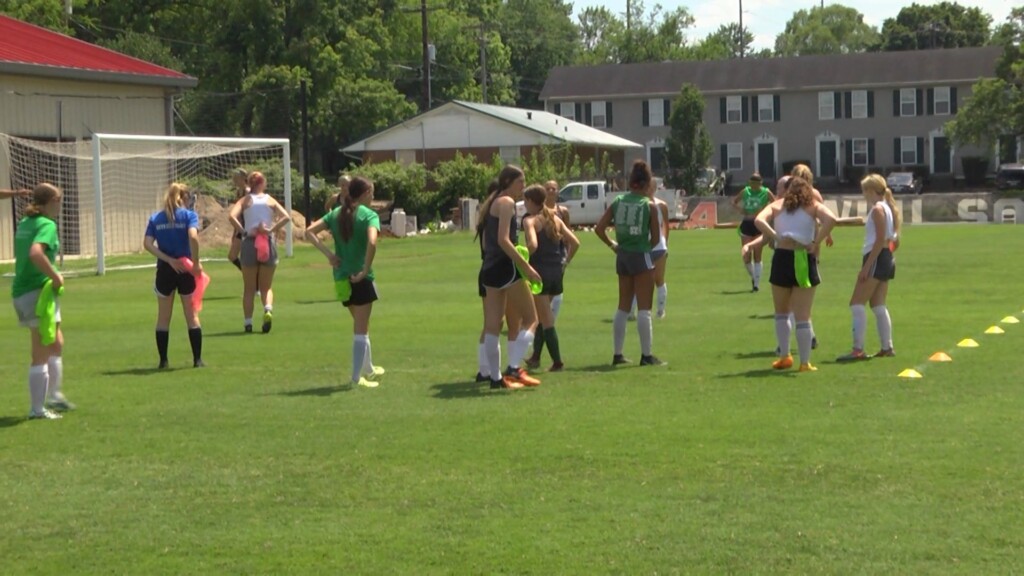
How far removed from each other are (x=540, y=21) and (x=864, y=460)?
128 meters

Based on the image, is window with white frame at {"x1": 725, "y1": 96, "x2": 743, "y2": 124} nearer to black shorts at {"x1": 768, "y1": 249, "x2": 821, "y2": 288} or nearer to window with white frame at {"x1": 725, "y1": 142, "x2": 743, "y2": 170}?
window with white frame at {"x1": 725, "y1": 142, "x2": 743, "y2": 170}

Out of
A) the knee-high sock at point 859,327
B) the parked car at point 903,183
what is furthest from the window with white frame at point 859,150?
the knee-high sock at point 859,327

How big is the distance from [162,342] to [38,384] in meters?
3.04

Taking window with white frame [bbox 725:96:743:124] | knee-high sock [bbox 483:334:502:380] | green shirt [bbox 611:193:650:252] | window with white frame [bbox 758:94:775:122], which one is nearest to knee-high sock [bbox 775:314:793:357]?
green shirt [bbox 611:193:650:252]

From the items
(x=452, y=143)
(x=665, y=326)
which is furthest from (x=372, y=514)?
(x=452, y=143)

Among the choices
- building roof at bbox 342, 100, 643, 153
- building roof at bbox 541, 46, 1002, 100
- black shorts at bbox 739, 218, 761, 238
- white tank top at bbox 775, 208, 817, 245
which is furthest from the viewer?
building roof at bbox 541, 46, 1002, 100

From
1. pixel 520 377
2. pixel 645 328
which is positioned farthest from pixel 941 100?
pixel 520 377

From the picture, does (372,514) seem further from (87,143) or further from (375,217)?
(87,143)

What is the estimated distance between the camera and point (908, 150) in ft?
284

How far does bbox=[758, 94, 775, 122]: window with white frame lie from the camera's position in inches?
3551

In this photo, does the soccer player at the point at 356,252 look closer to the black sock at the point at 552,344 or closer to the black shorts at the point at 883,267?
the black sock at the point at 552,344

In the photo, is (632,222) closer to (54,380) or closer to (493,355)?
(493,355)

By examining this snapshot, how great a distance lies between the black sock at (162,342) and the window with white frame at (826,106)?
7909cm

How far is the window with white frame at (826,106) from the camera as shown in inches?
3497
